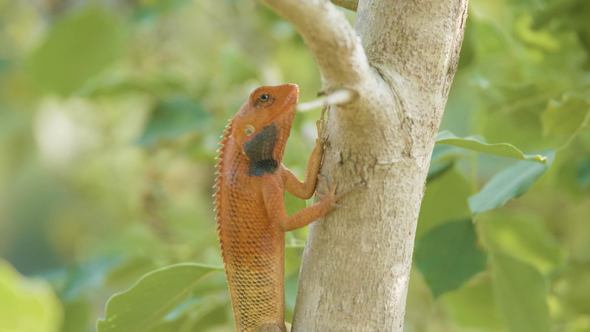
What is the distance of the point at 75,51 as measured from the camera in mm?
3500

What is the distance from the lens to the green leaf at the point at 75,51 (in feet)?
11.4

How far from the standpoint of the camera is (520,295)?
7.51ft

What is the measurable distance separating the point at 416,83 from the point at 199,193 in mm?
4894

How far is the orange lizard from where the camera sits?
229cm

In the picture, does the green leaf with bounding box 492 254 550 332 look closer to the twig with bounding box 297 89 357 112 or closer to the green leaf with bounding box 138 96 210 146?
the twig with bounding box 297 89 357 112

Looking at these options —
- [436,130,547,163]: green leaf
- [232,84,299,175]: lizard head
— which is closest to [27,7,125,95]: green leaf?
[232,84,299,175]: lizard head

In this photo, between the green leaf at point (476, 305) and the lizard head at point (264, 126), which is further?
the green leaf at point (476, 305)

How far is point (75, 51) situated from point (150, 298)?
1725mm

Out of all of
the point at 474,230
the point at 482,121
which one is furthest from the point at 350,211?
the point at 482,121

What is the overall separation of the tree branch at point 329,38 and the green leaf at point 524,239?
141 cm

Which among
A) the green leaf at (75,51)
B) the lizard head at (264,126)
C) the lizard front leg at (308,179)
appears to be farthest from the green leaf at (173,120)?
the lizard front leg at (308,179)

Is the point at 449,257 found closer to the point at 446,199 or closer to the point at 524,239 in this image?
the point at 446,199

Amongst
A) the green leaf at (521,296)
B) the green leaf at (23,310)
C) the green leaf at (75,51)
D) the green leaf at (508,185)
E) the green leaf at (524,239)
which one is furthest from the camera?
the green leaf at (75,51)

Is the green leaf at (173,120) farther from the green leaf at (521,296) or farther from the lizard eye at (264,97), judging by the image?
the green leaf at (521,296)
